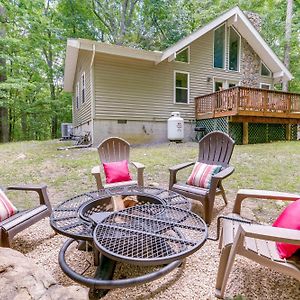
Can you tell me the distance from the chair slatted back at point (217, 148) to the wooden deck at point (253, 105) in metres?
5.51

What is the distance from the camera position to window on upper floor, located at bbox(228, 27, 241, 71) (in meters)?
12.2

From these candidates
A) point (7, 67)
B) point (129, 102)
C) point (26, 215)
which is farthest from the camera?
point (7, 67)

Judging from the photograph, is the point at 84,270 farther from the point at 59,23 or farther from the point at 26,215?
the point at 59,23

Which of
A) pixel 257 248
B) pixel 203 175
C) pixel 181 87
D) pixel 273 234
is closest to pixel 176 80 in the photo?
pixel 181 87

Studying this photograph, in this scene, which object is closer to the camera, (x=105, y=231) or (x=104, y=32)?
(x=105, y=231)

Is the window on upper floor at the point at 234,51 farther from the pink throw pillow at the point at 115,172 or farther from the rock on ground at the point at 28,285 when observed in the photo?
the rock on ground at the point at 28,285

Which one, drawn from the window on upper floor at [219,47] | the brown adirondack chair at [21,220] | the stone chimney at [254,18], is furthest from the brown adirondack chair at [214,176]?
the stone chimney at [254,18]

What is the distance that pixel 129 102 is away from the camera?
9.81 metres

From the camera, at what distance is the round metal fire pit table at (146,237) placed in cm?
146

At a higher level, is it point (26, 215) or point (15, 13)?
point (15, 13)

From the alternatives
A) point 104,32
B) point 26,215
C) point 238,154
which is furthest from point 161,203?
point 104,32

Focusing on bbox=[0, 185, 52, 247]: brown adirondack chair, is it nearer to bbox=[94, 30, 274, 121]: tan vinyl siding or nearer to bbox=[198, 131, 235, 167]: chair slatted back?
bbox=[198, 131, 235, 167]: chair slatted back

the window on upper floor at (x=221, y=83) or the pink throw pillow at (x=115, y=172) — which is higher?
the window on upper floor at (x=221, y=83)

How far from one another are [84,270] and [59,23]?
18061mm
